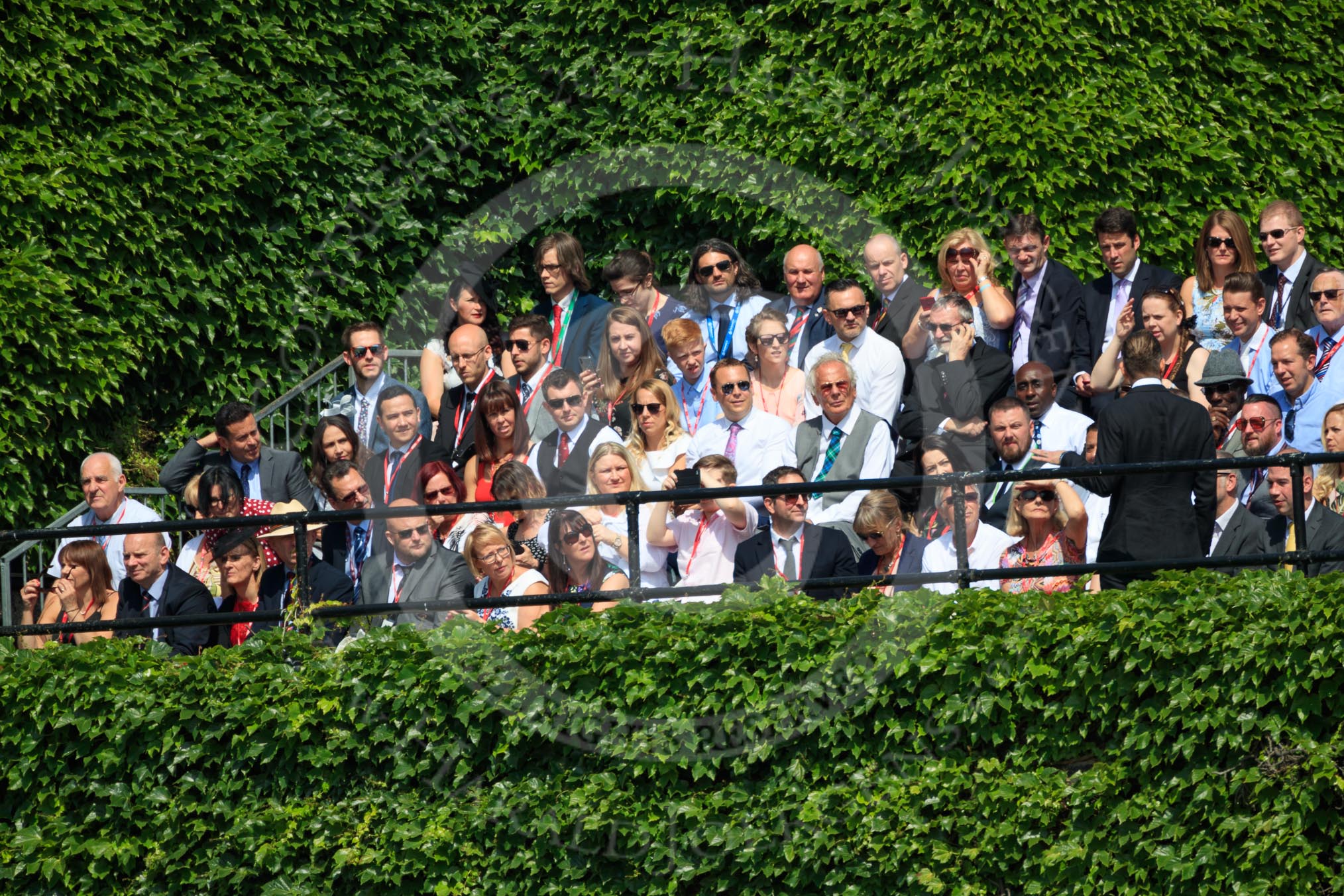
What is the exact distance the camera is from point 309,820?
23.7ft

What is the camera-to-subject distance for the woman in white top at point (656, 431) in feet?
27.2

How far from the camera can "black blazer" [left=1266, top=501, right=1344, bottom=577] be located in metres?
7.02

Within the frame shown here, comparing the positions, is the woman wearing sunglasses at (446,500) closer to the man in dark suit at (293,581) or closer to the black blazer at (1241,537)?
the man in dark suit at (293,581)

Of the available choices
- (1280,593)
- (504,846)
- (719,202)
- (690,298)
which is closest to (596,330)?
(690,298)

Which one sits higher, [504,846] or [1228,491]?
[1228,491]

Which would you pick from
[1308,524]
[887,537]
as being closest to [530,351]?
[887,537]

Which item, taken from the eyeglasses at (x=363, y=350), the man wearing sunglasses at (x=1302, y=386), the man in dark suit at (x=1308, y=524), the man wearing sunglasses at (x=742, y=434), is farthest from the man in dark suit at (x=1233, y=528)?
the eyeglasses at (x=363, y=350)

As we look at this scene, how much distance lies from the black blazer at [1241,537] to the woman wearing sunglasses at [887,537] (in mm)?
1311

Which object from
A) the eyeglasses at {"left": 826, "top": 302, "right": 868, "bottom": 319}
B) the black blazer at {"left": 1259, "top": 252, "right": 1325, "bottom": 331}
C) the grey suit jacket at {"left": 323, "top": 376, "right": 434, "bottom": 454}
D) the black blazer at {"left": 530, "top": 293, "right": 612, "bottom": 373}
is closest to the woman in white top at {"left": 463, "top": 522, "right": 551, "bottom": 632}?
the grey suit jacket at {"left": 323, "top": 376, "right": 434, "bottom": 454}

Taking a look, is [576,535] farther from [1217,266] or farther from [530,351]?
[1217,266]

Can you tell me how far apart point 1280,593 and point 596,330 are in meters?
4.51

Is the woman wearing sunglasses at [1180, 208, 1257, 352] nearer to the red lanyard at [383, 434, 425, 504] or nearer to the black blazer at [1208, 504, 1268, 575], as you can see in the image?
the black blazer at [1208, 504, 1268, 575]

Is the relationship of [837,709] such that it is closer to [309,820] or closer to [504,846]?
[504,846]

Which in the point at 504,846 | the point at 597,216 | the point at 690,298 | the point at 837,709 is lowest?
the point at 504,846
